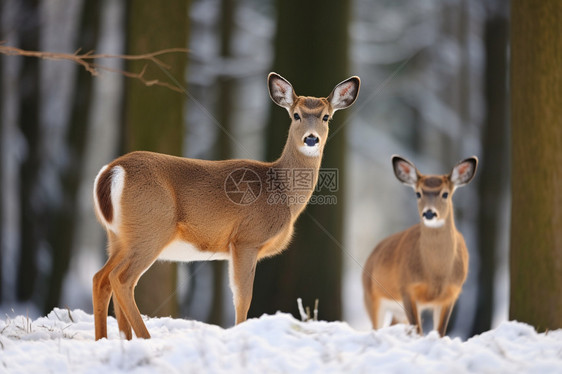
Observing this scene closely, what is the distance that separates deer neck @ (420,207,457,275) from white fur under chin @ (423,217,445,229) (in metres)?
0.03

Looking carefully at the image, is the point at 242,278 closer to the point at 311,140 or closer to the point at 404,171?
the point at 311,140

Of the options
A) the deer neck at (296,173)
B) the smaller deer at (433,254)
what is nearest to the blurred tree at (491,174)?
the smaller deer at (433,254)

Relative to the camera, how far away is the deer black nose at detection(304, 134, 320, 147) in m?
5.90

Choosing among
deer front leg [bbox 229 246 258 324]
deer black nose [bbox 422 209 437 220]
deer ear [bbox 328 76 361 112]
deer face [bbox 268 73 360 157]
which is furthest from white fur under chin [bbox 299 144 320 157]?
deer black nose [bbox 422 209 437 220]

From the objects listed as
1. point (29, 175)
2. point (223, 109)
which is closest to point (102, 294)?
point (29, 175)

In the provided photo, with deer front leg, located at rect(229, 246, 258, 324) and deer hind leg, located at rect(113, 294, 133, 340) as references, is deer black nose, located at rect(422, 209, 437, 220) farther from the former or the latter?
deer hind leg, located at rect(113, 294, 133, 340)

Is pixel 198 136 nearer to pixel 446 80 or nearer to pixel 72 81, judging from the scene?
pixel 72 81

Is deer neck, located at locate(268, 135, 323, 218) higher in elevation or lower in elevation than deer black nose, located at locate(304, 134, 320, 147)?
lower

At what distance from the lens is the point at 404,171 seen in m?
6.73

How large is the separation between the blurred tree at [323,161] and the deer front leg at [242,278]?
66.4 inches

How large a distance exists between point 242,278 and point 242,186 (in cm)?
75

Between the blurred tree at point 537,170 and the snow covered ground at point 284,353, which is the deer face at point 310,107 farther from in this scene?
the snow covered ground at point 284,353

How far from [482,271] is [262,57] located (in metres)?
5.16

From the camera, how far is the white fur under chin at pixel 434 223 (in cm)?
652
